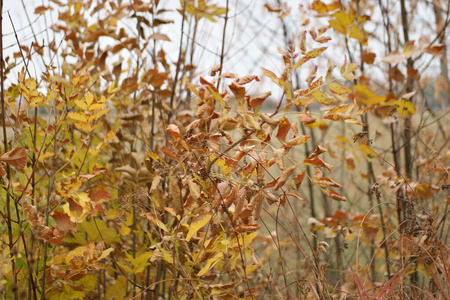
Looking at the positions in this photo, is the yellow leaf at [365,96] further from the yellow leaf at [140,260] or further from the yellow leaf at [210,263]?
A: the yellow leaf at [140,260]

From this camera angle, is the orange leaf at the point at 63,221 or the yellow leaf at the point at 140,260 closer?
the orange leaf at the point at 63,221

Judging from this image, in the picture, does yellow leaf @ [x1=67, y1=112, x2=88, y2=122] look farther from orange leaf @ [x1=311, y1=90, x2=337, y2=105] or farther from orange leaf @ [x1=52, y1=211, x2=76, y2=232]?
orange leaf @ [x1=311, y1=90, x2=337, y2=105]

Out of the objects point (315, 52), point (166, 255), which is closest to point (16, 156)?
point (166, 255)

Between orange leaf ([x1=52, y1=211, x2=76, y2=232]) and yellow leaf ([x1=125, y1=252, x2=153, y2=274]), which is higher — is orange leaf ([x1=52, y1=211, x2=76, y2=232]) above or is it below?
above

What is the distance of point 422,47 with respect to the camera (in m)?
0.96

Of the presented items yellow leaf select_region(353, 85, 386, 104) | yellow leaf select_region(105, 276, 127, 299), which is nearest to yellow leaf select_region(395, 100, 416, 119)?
yellow leaf select_region(353, 85, 386, 104)

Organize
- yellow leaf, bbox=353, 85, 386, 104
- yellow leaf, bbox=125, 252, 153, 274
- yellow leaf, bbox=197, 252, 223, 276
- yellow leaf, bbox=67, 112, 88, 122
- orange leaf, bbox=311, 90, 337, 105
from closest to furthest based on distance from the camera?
yellow leaf, bbox=353, 85, 386, 104 < orange leaf, bbox=311, 90, 337, 105 < yellow leaf, bbox=197, 252, 223, 276 < yellow leaf, bbox=67, 112, 88, 122 < yellow leaf, bbox=125, 252, 153, 274

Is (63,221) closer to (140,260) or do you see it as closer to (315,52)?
(140,260)

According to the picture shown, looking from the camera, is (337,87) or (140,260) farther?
(140,260)

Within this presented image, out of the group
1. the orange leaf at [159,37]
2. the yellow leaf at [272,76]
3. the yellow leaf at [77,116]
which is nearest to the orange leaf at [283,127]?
the yellow leaf at [272,76]

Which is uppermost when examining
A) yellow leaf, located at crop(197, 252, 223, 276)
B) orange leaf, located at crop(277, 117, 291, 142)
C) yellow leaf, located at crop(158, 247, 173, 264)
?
orange leaf, located at crop(277, 117, 291, 142)

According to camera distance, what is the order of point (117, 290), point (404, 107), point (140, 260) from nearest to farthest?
point (404, 107) → point (140, 260) → point (117, 290)

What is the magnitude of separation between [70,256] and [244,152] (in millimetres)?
630

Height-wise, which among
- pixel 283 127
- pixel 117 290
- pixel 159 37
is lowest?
pixel 117 290
